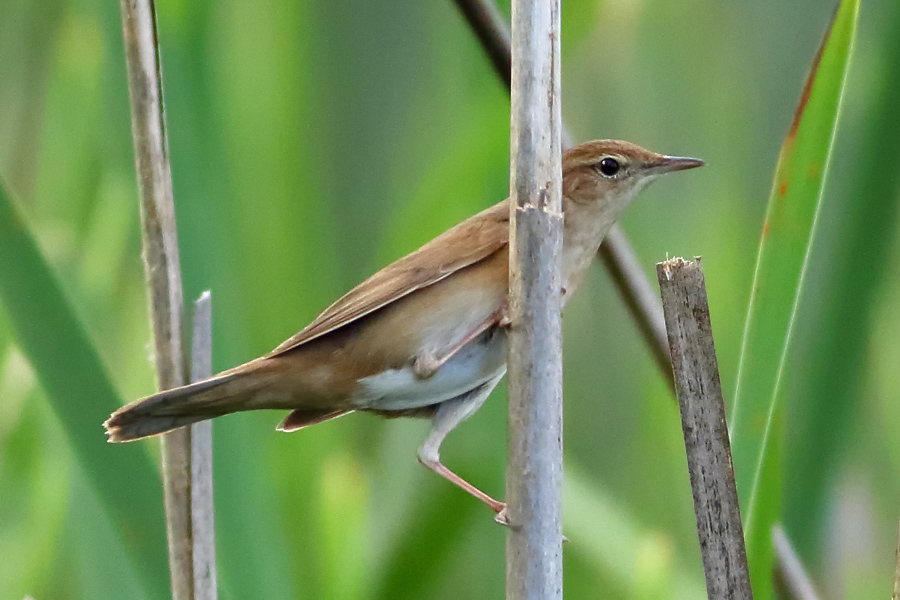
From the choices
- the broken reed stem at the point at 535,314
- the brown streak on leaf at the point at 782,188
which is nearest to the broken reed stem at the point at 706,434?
the broken reed stem at the point at 535,314

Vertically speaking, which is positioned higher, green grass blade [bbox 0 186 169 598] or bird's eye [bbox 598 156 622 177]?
bird's eye [bbox 598 156 622 177]

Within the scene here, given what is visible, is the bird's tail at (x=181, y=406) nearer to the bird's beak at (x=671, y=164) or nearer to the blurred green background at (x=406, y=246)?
the blurred green background at (x=406, y=246)

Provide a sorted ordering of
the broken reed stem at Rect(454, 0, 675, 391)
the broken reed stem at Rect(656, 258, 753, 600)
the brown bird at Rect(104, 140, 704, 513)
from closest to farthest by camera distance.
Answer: the broken reed stem at Rect(656, 258, 753, 600), the brown bird at Rect(104, 140, 704, 513), the broken reed stem at Rect(454, 0, 675, 391)

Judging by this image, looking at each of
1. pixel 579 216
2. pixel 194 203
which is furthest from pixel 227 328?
pixel 579 216

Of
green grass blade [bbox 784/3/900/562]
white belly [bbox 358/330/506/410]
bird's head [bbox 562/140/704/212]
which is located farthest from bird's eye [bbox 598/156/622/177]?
green grass blade [bbox 784/3/900/562]

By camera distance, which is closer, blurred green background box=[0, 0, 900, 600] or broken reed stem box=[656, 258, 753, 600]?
broken reed stem box=[656, 258, 753, 600]

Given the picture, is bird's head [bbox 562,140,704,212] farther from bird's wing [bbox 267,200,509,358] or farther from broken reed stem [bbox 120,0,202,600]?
broken reed stem [bbox 120,0,202,600]
